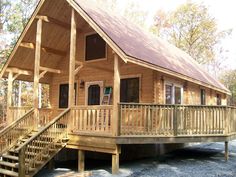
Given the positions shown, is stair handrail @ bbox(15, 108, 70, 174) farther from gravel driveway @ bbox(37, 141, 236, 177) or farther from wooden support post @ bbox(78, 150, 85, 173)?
gravel driveway @ bbox(37, 141, 236, 177)

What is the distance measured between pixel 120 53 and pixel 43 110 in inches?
270

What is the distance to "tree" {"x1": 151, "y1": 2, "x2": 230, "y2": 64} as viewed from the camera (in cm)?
3234

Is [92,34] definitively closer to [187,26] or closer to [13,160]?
[13,160]

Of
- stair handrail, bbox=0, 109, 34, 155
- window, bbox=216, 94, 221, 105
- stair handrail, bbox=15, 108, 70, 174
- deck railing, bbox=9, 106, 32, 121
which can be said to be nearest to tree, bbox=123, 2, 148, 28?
window, bbox=216, 94, 221, 105

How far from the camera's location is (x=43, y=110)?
13.5 m

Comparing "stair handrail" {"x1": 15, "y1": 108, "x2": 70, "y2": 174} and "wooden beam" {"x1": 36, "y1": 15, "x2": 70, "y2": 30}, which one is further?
"wooden beam" {"x1": 36, "y1": 15, "x2": 70, "y2": 30}

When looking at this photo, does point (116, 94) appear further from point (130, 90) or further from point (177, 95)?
point (177, 95)

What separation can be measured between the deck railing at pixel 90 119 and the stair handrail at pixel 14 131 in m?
2.39

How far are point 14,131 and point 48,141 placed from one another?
2.54 metres

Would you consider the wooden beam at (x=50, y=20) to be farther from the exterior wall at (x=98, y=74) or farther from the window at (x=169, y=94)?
the window at (x=169, y=94)

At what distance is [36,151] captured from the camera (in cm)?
866

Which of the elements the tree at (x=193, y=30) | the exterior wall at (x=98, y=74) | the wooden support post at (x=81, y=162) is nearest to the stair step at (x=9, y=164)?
the wooden support post at (x=81, y=162)

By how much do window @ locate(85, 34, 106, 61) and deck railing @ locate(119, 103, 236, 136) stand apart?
4.39 m

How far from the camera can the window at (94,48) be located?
519 inches
